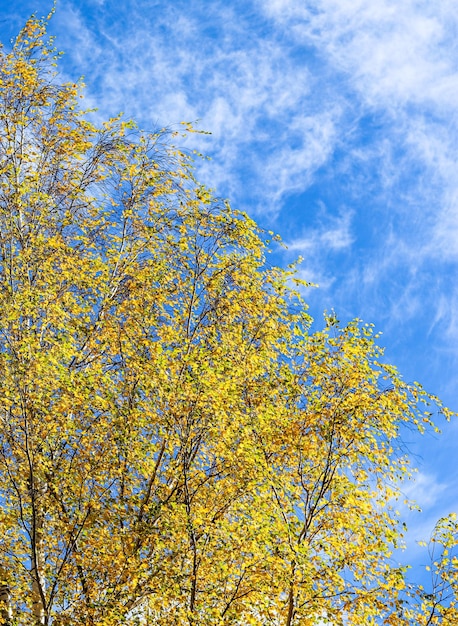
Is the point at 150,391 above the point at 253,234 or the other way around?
the other way around

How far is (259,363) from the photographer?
14047 millimetres

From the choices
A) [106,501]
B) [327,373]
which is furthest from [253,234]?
[106,501]

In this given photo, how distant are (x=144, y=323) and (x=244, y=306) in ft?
7.17

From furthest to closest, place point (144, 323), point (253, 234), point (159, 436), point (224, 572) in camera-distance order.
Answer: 1. point (253, 234)
2. point (144, 323)
3. point (159, 436)
4. point (224, 572)

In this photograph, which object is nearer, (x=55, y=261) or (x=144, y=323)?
(x=144, y=323)

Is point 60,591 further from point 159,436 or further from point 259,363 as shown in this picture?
point 259,363

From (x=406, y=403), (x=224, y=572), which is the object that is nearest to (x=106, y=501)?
(x=224, y=572)

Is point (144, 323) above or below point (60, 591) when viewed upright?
above

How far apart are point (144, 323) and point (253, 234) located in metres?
3.13

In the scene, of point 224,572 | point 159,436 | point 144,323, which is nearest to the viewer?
point 224,572

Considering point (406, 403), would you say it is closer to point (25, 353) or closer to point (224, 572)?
point (224, 572)

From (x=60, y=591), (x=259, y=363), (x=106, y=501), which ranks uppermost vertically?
(x=259, y=363)

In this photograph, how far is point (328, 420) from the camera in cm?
1156

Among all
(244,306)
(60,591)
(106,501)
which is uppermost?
(244,306)
